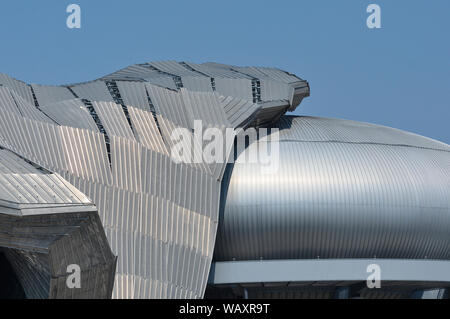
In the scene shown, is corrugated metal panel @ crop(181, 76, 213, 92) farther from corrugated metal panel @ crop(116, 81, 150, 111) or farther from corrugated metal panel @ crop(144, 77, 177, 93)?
corrugated metal panel @ crop(116, 81, 150, 111)

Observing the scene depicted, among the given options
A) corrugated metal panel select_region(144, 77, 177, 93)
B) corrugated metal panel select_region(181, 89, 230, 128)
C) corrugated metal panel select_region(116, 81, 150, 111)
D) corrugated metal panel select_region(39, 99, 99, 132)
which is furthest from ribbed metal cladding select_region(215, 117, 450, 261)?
corrugated metal panel select_region(39, 99, 99, 132)

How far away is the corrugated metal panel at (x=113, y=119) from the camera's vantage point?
57.8 m

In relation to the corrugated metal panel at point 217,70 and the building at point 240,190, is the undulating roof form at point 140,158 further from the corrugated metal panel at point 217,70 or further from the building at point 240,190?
the corrugated metal panel at point 217,70

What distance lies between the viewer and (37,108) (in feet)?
194

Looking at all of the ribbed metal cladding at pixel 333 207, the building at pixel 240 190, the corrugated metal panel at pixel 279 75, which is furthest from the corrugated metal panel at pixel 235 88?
the ribbed metal cladding at pixel 333 207

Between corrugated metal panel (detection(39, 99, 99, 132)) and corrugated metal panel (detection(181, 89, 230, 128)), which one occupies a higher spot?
A: corrugated metal panel (detection(39, 99, 99, 132))

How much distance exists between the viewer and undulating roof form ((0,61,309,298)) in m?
51.5

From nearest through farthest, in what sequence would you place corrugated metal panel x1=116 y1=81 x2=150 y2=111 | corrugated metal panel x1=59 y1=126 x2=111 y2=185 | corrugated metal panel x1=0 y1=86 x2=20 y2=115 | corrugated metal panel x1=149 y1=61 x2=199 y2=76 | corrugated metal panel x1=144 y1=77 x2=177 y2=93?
corrugated metal panel x1=0 y1=86 x2=20 y2=115 < corrugated metal panel x1=59 y1=126 x2=111 y2=185 < corrugated metal panel x1=116 y1=81 x2=150 y2=111 < corrugated metal panel x1=144 y1=77 x2=177 y2=93 < corrugated metal panel x1=149 y1=61 x2=199 y2=76

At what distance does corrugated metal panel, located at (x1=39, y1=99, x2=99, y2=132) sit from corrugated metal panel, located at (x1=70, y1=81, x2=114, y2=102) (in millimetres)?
4047

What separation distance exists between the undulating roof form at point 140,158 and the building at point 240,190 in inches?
3.5

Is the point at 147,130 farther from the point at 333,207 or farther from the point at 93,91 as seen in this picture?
the point at 333,207

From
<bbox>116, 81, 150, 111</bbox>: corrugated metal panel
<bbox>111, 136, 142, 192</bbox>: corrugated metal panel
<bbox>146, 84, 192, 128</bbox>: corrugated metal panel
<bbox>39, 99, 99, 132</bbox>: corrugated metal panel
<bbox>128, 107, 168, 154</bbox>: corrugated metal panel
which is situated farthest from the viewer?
<bbox>116, 81, 150, 111</bbox>: corrugated metal panel
